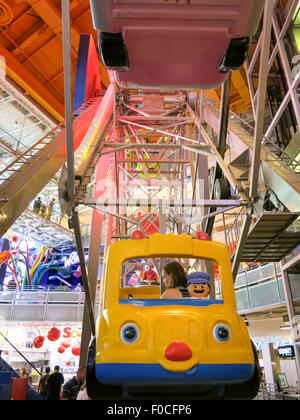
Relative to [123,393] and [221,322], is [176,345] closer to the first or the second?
[221,322]

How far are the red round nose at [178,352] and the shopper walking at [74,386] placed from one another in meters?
4.63

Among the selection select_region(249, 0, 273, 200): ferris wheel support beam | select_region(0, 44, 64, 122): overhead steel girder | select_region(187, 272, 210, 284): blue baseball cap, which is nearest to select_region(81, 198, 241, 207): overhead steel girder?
select_region(249, 0, 273, 200): ferris wheel support beam

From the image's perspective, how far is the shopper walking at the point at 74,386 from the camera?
6012 millimetres

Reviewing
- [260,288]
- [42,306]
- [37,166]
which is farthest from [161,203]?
[42,306]

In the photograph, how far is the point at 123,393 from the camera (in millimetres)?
2279

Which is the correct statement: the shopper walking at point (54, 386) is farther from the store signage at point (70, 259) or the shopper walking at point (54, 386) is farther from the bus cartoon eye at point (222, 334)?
the store signage at point (70, 259)

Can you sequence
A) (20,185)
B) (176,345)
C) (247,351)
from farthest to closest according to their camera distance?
1. (20,185)
2. (247,351)
3. (176,345)

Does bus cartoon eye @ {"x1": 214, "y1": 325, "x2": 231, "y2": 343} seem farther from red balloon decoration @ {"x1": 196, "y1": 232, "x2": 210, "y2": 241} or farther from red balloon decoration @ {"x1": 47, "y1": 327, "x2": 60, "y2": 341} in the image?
red balloon decoration @ {"x1": 47, "y1": 327, "x2": 60, "y2": 341}

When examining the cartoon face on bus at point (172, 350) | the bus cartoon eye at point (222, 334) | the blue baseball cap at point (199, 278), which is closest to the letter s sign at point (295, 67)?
the blue baseball cap at point (199, 278)

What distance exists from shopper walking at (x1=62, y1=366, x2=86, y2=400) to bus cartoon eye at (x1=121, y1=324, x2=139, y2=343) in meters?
4.47

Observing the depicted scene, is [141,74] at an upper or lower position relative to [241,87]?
lower

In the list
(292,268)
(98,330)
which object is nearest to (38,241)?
(292,268)

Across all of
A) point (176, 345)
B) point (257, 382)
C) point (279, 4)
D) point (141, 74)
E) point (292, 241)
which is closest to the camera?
point (176, 345)

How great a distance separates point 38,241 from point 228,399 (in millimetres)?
21455
